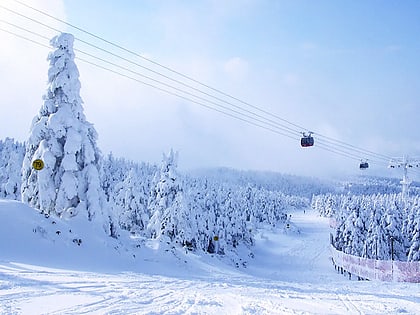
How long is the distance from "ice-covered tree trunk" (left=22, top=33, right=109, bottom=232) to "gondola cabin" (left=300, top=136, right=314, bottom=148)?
13.0 metres

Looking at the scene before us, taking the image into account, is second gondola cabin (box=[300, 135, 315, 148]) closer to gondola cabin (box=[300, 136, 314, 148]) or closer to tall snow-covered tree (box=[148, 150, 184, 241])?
gondola cabin (box=[300, 136, 314, 148])

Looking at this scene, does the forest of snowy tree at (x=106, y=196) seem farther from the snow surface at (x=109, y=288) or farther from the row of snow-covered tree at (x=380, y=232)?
the snow surface at (x=109, y=288)

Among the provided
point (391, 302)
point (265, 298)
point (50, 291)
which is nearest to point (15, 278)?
point (50, 291)

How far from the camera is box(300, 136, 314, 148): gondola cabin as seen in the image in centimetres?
2545

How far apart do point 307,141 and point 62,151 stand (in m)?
15.1

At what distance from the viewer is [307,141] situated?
25.5 m

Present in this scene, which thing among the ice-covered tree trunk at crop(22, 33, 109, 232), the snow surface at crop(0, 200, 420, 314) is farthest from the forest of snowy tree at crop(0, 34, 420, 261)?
the snow surface at crop(0, 200, 420, 314)

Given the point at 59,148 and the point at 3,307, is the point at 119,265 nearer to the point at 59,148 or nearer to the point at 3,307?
the point at 59,148

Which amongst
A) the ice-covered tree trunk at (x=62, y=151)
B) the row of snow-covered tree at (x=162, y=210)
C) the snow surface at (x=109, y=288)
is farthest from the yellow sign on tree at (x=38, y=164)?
the row of snow-covered tree at (x=162, y=210)

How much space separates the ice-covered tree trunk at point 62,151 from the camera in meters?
23.2

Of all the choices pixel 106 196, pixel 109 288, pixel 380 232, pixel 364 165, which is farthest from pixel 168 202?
pixel 380 232

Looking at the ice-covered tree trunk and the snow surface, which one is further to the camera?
the ice-covered tree trunk

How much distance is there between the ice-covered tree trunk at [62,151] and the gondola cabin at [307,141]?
42.7 feet

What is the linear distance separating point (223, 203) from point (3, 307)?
80.0 m
